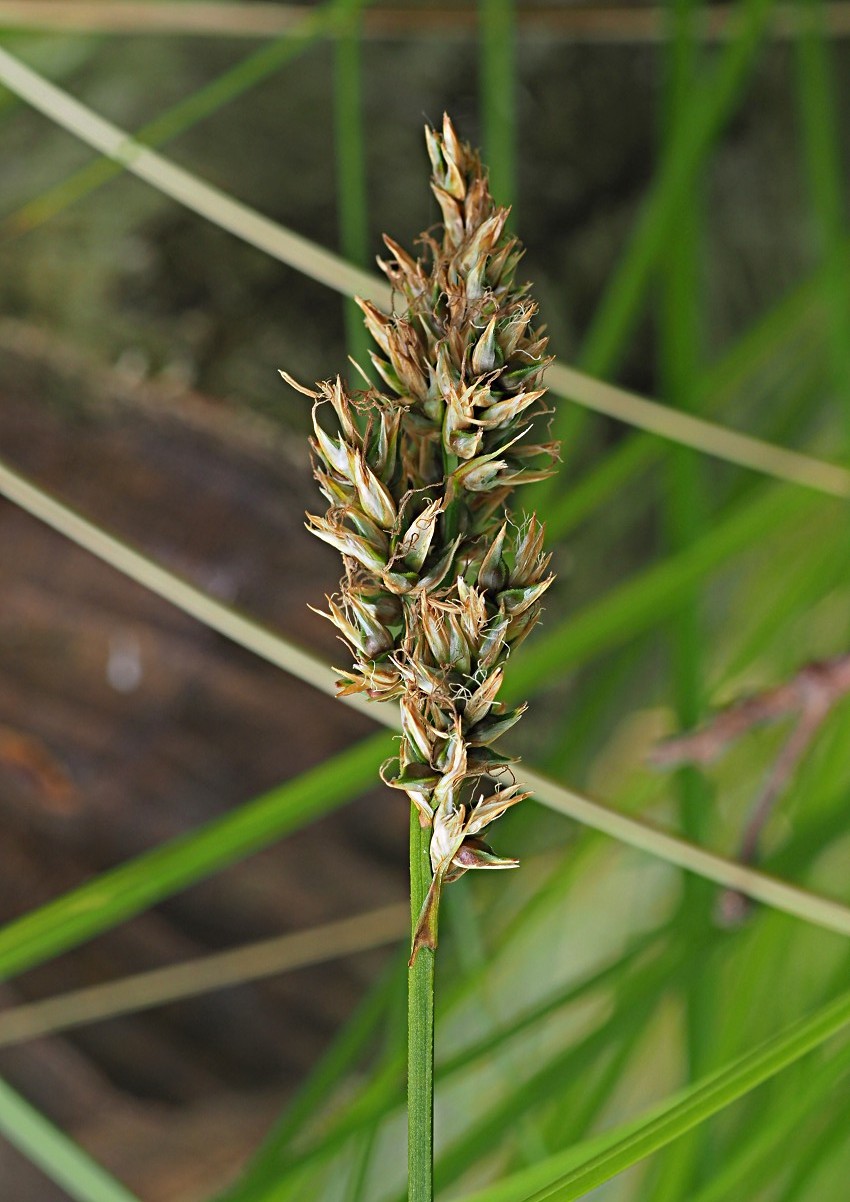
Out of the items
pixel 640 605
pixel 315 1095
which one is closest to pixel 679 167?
pixel 640 605

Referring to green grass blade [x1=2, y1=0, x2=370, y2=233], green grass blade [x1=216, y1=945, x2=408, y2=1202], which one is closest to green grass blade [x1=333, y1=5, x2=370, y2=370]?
green grass blade [x1=2, y1=0, x2=370, y2=233]

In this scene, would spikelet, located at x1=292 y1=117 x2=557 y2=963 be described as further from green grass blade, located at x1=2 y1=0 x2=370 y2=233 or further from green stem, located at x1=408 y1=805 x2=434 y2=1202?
green grass blade, located at x1=2 y1=0 x2=370 y2=233

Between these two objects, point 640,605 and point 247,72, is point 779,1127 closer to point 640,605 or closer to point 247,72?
point 640,605

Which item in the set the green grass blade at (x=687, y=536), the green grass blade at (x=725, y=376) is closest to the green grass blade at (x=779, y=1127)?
the green grass blade at (x=687, y=536)

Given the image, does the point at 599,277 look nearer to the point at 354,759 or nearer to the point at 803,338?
the point at 803,338

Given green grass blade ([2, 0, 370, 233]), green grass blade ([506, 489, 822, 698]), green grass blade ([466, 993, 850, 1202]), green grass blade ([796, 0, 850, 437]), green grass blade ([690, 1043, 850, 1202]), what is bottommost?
green grass blade ([466, 993, 850, 1202])
